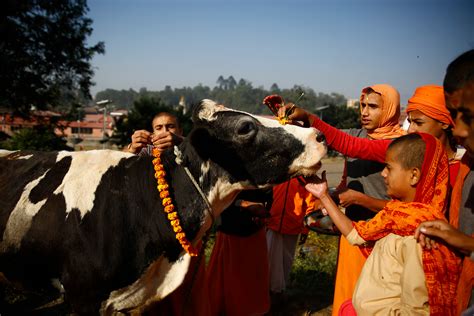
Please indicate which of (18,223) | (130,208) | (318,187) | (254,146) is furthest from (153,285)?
(318,187)

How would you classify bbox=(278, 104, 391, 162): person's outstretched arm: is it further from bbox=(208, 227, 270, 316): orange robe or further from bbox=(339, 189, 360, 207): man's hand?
bbox=(208, 227, 270, 316): orange robe

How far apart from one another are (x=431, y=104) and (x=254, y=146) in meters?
1.39

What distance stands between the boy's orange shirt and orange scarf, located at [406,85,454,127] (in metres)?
1.82

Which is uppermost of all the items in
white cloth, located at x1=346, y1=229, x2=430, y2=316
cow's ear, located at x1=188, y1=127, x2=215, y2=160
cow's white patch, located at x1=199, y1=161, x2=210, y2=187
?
cow's ear, located at x1=188, y1=127, x2=215, y2=160

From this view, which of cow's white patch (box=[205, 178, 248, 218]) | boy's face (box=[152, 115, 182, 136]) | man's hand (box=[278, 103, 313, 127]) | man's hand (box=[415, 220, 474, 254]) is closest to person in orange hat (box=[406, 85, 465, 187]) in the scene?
man's hand (box=[278, 103, 313, 127])

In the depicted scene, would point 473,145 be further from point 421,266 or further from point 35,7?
point 35,7

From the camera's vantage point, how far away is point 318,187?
2.66m

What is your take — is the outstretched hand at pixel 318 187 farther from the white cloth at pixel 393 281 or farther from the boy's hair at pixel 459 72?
the boy's hair at pixel 459 72

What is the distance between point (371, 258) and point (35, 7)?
2203cm

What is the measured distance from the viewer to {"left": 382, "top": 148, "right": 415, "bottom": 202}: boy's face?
2422 millimetres

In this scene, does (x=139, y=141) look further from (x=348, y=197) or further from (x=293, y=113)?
(x=348, y=197)

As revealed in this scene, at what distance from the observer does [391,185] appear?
2.46 metres

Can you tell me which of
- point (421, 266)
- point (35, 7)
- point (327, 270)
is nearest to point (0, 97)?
point (35, 7)

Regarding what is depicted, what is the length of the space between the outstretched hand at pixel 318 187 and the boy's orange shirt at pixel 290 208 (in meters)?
1.76
